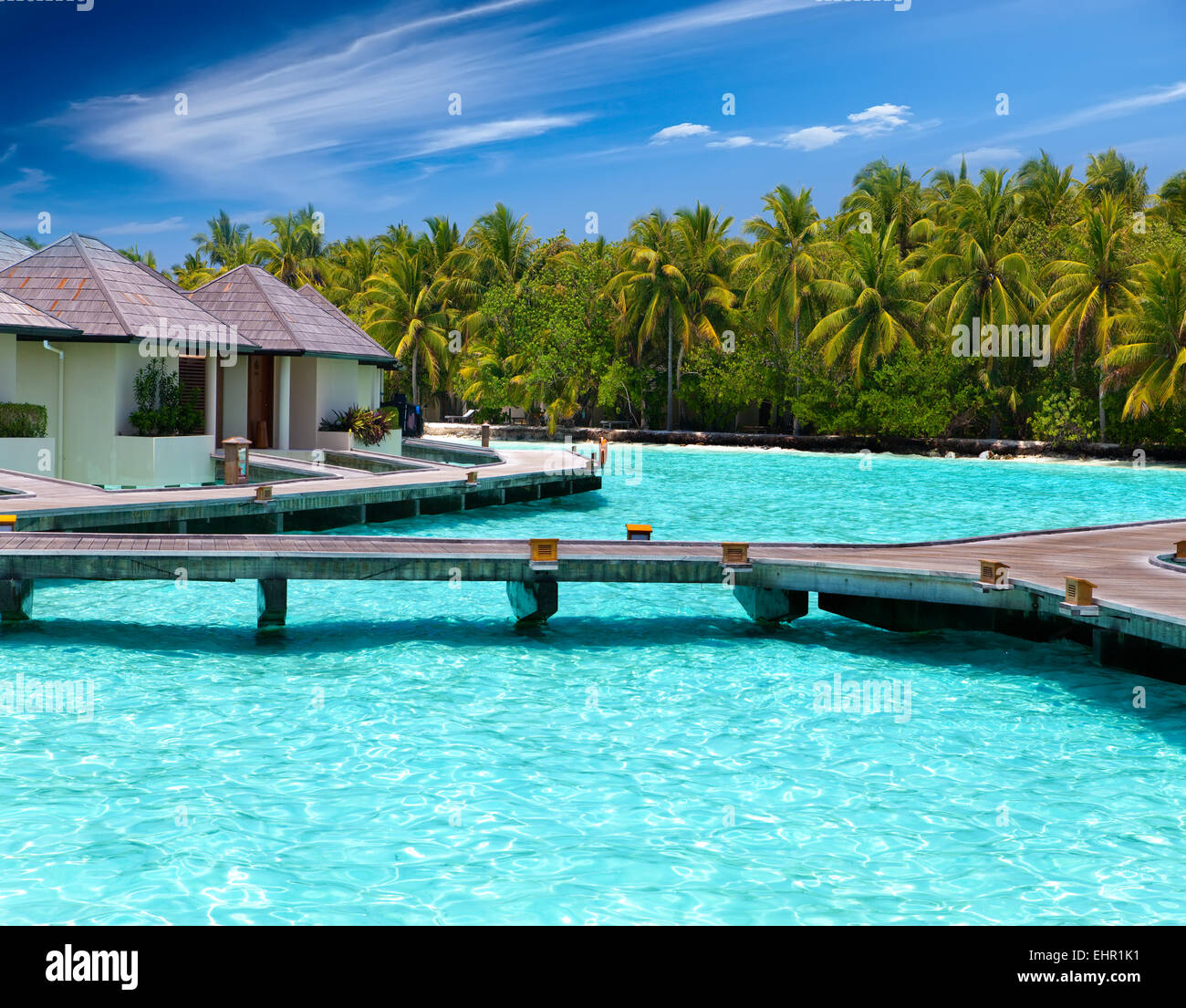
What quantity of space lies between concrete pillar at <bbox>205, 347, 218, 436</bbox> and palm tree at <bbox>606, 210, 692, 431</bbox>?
98.7 feet

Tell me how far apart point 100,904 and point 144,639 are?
6.17m

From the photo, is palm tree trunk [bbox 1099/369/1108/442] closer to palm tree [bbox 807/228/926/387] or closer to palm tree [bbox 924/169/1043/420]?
palm tree [bbox 924/169/1043/420]

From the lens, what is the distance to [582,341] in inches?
2183

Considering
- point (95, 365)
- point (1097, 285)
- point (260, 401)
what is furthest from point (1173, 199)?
point (95, 365)

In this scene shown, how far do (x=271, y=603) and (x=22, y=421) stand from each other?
416 inches

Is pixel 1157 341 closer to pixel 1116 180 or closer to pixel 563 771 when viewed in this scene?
pixel 1116 180

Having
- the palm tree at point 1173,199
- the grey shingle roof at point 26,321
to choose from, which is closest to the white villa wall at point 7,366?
the grey shingle roof at point 26,321

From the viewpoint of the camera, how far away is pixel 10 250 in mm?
29062

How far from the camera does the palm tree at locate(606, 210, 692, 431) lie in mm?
52344

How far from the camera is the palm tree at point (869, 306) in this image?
48.7 m

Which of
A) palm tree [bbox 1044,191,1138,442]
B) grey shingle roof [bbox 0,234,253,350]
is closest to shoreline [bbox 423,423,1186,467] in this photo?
palm tree [bbox 1044,191,1138,442]

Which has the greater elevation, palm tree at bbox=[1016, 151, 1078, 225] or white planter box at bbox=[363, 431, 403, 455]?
palm tree at bbox=[1016, 151, 1078, 225]

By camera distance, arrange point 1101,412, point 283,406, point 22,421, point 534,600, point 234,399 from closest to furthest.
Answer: point 534,600
point 22,421
point 234,399
point 283,406
point 1101,412

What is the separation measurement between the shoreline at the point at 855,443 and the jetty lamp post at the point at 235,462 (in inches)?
1172
